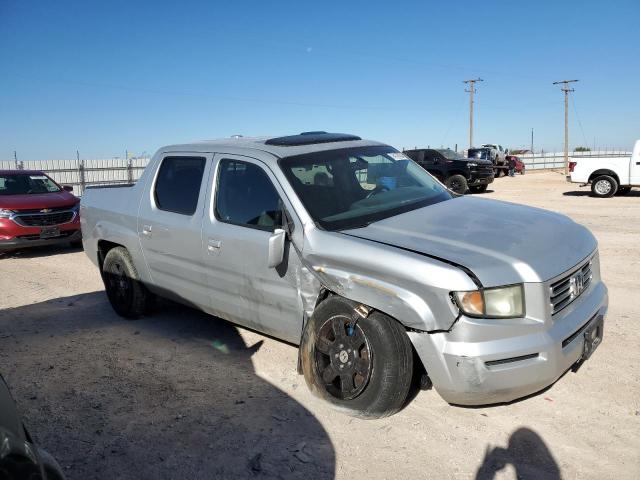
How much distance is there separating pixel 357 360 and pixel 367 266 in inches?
24.2

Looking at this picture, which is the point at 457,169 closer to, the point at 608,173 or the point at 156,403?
the point at 608,173

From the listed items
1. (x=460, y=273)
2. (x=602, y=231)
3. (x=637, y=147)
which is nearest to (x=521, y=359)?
(x=460, y=273)

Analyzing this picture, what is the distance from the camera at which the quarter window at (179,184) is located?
4496 mm

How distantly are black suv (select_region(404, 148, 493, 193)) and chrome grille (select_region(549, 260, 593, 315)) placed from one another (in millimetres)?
17209

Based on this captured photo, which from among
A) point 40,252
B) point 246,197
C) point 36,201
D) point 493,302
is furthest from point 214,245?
point 40,252

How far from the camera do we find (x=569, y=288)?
3174mm

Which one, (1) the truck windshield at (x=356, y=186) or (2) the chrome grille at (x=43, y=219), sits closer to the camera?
(1) the truck windshield at (x=356, y=186)

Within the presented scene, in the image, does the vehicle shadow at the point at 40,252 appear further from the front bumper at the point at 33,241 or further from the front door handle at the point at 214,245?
the front door handle at the point at 214,245

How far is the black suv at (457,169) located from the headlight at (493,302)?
704 inches

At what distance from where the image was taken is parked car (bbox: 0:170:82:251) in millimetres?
9133

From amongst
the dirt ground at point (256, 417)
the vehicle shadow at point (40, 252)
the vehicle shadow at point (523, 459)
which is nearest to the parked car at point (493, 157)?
the vehicle shadow at point (40, 252)

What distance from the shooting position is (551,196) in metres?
19.3

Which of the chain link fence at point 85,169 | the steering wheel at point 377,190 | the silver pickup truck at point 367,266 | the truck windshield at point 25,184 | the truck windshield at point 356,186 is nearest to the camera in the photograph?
the silver pickup truck at point 367,266

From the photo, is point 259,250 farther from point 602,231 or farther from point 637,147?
point 637,147
